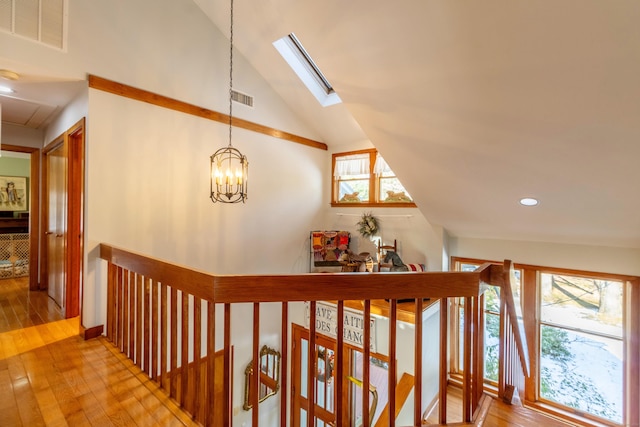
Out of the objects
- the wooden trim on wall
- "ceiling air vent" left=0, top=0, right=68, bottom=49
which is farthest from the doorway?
"ceiling air vent" left=0, top=0, right=68, bottom=49

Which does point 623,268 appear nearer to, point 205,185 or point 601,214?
point 601,214

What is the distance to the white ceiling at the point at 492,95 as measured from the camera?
2.00m

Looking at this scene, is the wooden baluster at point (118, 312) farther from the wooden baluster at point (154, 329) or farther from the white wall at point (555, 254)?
the white wall at point (555, 254)

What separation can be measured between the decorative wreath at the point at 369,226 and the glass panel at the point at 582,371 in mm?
2991

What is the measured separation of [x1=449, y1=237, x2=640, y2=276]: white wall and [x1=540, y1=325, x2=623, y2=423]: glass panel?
100 centimetres

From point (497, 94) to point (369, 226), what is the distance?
3370mm

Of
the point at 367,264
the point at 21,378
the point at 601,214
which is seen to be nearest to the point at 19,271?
the point at 21,378

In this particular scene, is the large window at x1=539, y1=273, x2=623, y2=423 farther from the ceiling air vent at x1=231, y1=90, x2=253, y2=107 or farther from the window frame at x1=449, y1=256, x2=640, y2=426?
the ceiling air vent at x1=231, y1=90, x2=253, y2=107

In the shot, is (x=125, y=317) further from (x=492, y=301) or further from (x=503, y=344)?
(x=492, y=301)

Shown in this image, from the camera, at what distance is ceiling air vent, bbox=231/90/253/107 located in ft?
14.3

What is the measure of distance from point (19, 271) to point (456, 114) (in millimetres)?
7514

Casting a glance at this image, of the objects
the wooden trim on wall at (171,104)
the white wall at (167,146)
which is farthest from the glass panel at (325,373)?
the wooden trim on wall at (171,104)

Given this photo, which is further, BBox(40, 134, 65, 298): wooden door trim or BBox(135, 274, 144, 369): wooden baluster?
BBox(40, 134, 65, 298): wooden door trim

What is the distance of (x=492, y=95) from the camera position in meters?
2.50
